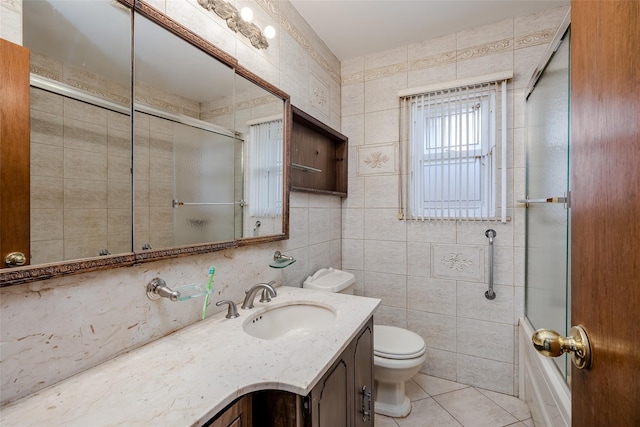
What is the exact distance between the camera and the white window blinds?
143 cm

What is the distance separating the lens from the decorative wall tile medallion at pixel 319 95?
198 cm

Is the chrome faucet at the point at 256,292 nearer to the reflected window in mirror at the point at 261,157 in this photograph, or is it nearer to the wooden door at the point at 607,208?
the reflected window in mirror at the point at 261,157

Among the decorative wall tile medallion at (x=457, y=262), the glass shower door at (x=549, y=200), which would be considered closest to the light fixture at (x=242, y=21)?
the glass shower door at (x=549, y=200)

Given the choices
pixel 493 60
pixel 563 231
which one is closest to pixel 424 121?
pixel 493 60

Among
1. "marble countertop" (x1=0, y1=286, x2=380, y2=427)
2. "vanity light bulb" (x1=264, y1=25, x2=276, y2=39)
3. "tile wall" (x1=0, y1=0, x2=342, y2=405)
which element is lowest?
A: "marble countertop" (x1=0, y1=286, x2=380, y2=427)

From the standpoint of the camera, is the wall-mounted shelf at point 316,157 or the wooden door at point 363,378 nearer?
the wooden door at point 363,378

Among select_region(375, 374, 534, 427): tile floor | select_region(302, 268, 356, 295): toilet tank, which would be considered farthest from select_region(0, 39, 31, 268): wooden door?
select_region(375, 374, 534, 427): tile floor

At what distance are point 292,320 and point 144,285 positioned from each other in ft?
2.23

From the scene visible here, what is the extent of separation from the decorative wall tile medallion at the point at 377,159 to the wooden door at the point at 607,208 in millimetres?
1676

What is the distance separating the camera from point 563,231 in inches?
49.3

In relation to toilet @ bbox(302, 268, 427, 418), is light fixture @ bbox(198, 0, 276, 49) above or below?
above

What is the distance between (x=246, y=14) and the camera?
52.2 inches

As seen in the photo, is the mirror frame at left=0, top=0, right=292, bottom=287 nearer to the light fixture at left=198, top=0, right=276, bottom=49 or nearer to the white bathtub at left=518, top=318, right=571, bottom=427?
the light fixture at left=198, top=0, right=276, bottom=49

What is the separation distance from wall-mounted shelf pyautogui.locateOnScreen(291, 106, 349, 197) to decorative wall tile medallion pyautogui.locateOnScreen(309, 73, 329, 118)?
134mm
